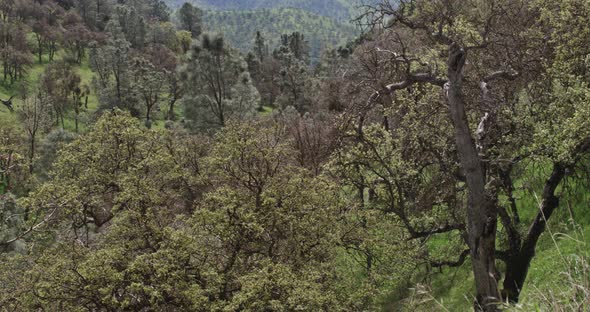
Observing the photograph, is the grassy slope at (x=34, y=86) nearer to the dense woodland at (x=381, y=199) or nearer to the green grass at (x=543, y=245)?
the dense woodland at (x=381, y=199)

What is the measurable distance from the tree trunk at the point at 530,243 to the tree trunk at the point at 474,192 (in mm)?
2934

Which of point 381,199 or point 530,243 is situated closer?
point 530,243

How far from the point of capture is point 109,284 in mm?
18188

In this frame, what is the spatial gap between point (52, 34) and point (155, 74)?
42690 mm

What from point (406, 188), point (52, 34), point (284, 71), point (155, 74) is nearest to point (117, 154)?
point (406, 188)

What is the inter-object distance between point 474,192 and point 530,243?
4.58 metres

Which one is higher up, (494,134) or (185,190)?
(494,134)

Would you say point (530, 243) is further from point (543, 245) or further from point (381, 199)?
point (381, 199)

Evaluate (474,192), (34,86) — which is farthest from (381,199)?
(34,86)

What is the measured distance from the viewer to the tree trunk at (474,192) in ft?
36.3

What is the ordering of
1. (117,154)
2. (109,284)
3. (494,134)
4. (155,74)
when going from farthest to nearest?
1. (155,74)
2. (117,154)
3. (109,284)
4. (494,134)

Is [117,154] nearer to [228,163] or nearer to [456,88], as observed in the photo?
[228,163]

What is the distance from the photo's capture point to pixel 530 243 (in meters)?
14.4

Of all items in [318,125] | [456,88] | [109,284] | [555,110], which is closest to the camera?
[456,88]
